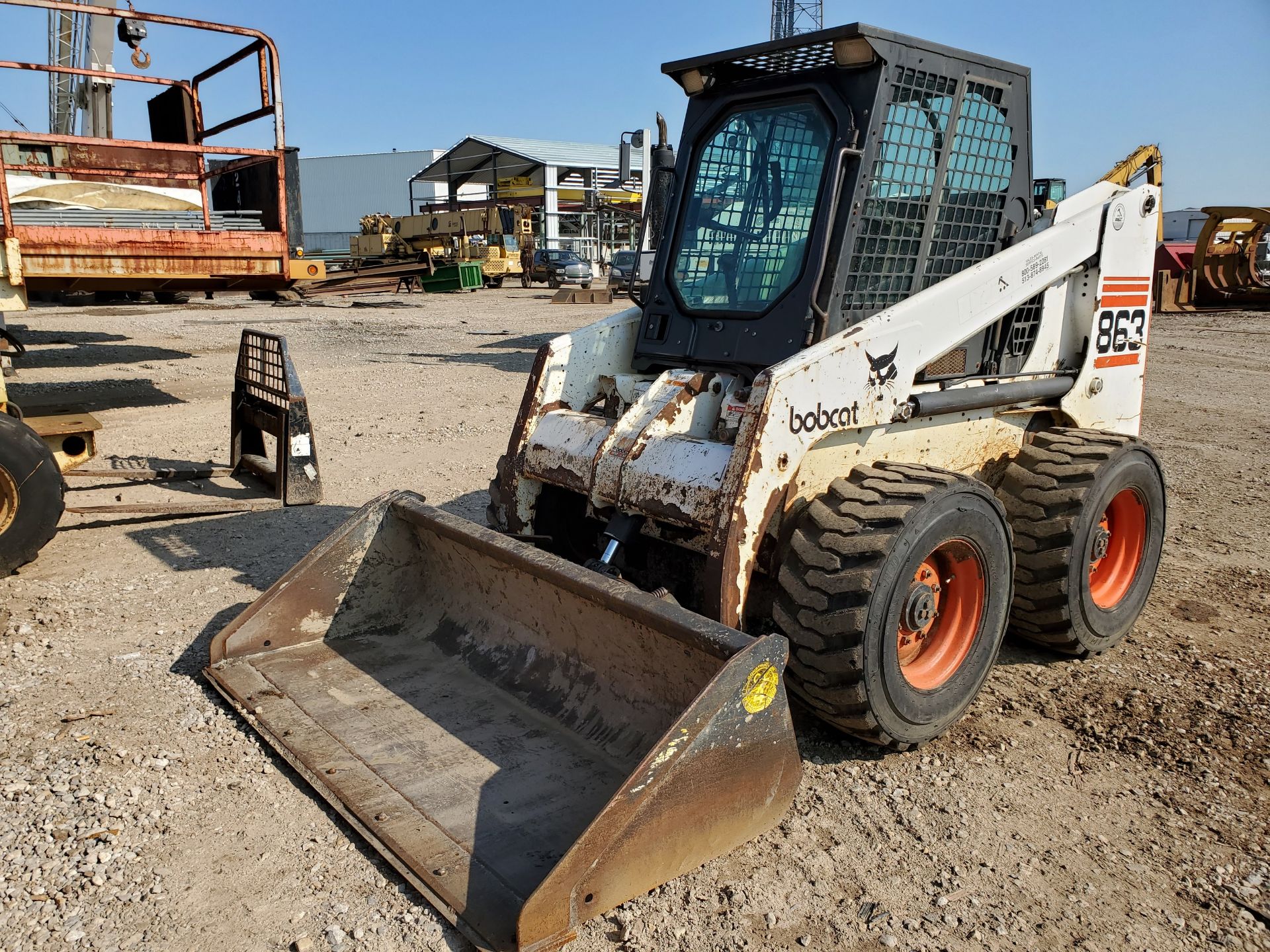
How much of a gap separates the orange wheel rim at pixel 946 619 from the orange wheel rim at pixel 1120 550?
1.18 metres

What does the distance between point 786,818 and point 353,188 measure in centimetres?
6461

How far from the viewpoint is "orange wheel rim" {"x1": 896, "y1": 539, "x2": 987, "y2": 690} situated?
362 centimetres

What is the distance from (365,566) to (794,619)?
1948mm

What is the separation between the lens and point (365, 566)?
4.25 metres

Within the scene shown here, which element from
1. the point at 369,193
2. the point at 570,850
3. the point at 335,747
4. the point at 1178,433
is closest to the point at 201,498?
the point at 335,747

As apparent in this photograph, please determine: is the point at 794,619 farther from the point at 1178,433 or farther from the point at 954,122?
the point at 1178,433

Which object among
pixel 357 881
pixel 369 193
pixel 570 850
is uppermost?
pixel 369 193

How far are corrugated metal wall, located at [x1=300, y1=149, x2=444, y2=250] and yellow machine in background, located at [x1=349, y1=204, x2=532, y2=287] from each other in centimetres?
2645

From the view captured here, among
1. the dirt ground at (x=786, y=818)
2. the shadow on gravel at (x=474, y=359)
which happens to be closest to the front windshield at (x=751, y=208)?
the dirt ground at (x=786, y=818)

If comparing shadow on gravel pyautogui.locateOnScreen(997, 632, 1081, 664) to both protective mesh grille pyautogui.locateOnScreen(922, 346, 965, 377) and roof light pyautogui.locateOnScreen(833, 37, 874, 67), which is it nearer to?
protective mesh grille pyautogui.locateOnScreen(922, 346, 965, 377)

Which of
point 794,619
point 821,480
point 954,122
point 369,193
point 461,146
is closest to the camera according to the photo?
point 794,619

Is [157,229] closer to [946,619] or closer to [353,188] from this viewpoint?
A: [946,619]

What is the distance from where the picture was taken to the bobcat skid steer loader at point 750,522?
288 cm

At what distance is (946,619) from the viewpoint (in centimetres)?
374
